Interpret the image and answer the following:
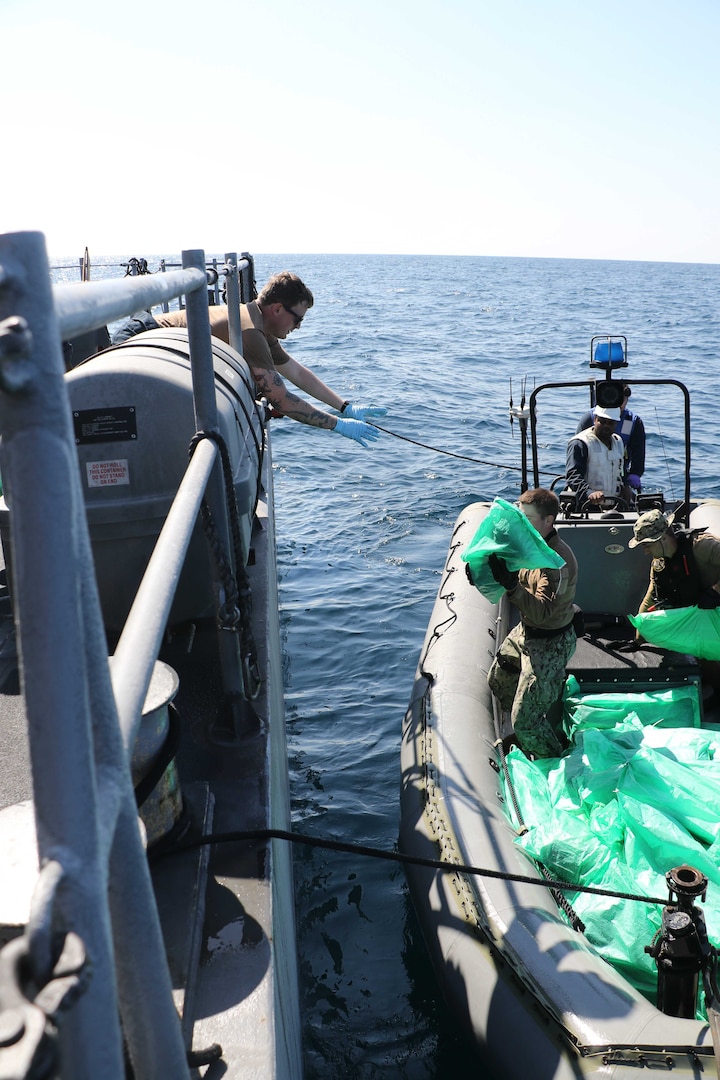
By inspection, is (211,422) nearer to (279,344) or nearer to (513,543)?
(513,543)

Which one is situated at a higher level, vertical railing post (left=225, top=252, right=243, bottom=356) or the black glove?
vertical railing post (left=225, top=252, right=243, bottom=356)

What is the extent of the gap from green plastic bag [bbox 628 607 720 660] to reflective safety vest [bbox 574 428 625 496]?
80.5 inches

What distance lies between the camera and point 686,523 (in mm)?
6449

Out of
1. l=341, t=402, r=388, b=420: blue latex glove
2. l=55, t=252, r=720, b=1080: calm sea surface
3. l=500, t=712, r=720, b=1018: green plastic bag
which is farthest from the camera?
l=341, t=402, r=388, b=420: blue latex glove

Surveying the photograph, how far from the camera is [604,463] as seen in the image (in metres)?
7.38

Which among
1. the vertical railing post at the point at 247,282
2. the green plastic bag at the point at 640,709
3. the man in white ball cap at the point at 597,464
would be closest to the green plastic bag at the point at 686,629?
the green plastic bag at the point at 640,709

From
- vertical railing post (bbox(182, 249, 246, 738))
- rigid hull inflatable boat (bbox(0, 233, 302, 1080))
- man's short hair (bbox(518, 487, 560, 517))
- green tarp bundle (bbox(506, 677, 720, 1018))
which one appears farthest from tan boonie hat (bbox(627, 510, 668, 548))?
vertical railing post (bbox(182, 249, 246, 738))

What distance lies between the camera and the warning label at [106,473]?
10.0 feet

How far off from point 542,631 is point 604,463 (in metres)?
2.76

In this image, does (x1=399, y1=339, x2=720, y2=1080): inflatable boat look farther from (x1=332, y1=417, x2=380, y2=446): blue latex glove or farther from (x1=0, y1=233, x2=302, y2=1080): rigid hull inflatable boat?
(x1=332, y1=417, x2=380, y2=446): blue latex glove

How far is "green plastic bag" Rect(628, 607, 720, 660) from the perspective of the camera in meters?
5.48

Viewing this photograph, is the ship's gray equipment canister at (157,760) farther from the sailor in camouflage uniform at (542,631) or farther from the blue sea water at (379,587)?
the sailor in camouflage uniform at (542,631)

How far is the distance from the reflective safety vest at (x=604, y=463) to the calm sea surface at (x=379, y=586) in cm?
115

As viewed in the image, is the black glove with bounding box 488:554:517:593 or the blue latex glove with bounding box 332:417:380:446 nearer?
the black glove with bounding box 488:554:517:593
